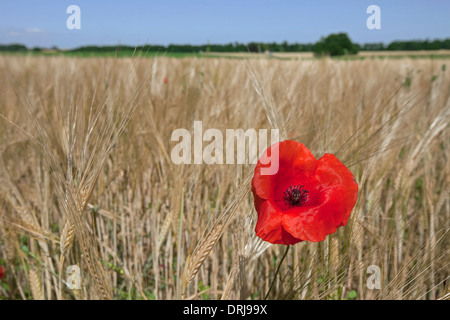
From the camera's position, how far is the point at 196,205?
1178 mm

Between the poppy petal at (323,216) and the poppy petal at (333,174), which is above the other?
the poppy petal at (333,174)

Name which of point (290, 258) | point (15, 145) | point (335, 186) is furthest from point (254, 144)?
point (15, 145)

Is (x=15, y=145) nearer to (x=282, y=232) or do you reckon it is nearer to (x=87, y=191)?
(x=87, y=191)

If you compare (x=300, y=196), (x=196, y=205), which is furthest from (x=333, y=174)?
(x=196, y=205)

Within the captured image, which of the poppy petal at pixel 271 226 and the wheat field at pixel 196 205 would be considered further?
the wheat field at pixel 196 205

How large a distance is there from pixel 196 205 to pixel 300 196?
2.14 ft

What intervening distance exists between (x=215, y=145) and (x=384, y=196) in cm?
72

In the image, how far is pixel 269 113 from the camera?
0.85 meters

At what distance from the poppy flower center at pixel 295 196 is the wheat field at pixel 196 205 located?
0.08m

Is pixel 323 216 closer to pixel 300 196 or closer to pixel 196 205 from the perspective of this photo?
pixel 300 196

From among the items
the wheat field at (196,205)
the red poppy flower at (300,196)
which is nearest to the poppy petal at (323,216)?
the red poppy flower at (300,196)

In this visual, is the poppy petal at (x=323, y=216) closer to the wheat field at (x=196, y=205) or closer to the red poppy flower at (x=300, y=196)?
the red poppy flower at (x=300, y=196)

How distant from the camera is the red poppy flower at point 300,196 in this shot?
0.51 metres
